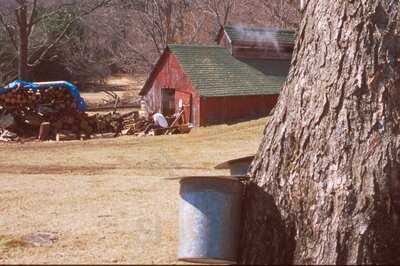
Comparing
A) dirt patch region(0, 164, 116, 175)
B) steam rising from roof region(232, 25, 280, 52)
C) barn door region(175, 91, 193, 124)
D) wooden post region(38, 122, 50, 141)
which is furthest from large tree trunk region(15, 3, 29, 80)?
dirt patch region(0, 164, 116, 175)

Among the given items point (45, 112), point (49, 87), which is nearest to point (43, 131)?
point (45, 112)

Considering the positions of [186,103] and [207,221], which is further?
[186,103]

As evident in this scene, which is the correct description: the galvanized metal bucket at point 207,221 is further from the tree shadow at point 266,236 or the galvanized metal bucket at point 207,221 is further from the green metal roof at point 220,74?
the green metal roof at point 220,74

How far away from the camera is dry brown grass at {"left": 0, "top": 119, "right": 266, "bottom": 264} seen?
20.1ft

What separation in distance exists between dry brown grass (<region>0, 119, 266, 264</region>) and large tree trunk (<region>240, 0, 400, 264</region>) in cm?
114

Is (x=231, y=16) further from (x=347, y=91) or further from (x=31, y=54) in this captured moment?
(x=347, y=91)

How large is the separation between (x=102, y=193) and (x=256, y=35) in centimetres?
2183

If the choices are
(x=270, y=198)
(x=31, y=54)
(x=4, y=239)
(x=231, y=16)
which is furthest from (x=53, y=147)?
(x=231, y=16)

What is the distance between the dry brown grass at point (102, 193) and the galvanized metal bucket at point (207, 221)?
0.36 m

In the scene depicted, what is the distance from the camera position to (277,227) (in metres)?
5.75

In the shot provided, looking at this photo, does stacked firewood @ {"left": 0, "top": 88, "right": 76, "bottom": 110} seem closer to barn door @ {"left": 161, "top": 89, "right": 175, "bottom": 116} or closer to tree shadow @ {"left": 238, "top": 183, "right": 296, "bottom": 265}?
barn door @ {"left": 161, "top": 89, "right": 175, "bottom": 116}

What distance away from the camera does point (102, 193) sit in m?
10.3

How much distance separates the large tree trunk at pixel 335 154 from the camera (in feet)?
18.0

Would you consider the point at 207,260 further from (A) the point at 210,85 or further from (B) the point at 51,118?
(A) the point at 210,85
